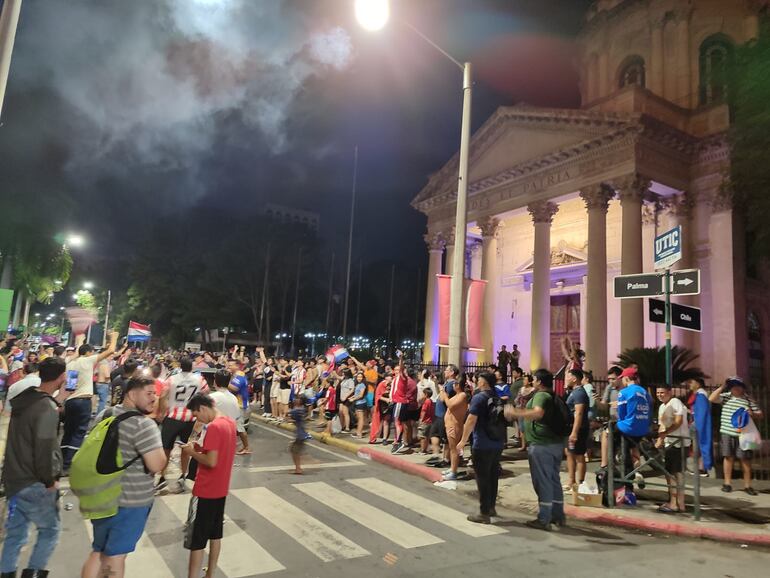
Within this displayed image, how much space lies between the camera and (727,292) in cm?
1938

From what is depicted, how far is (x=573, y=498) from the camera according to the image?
7645mm

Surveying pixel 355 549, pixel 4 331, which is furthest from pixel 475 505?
pixel 4 331

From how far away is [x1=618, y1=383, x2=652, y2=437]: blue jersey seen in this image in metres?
7.49

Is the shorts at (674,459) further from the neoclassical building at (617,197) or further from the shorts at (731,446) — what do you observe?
the neoclassical building at (617,197)

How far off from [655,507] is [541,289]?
14.4m

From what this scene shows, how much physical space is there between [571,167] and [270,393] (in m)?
14.9

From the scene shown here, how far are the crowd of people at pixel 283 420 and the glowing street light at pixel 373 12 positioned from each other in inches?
271

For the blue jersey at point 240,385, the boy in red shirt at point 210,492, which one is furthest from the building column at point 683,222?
the boy in red shirt at point 210,492

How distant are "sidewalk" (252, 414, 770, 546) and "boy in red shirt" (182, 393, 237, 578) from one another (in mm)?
4851

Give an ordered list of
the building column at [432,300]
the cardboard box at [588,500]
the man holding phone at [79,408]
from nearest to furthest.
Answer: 1. the cardboard box at [588,500]
2. the man holding phone at [79,408]
3. the building column at [432,300]

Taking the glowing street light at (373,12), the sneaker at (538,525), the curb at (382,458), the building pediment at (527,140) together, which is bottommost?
the curb at (382,458)

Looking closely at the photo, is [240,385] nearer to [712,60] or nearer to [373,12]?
[373,12]

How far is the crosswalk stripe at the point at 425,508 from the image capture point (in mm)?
6234

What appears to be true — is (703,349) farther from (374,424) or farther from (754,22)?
(754,22)
